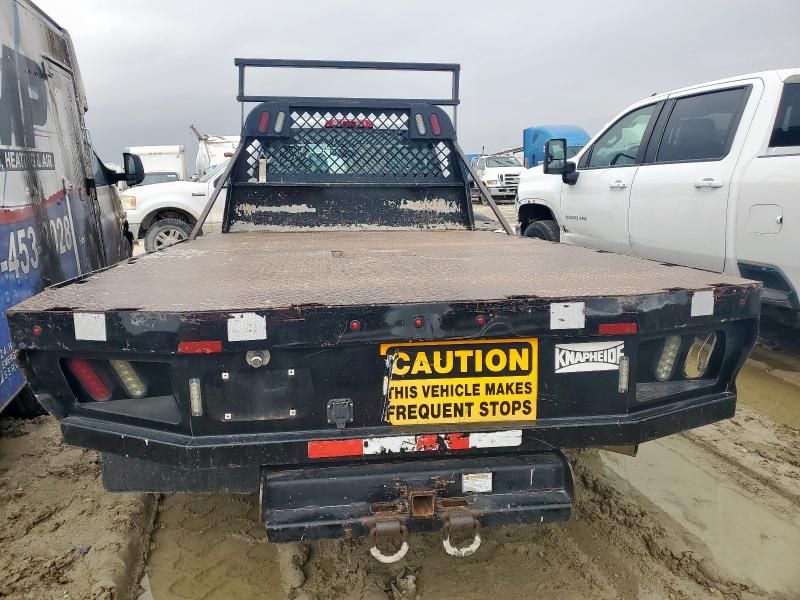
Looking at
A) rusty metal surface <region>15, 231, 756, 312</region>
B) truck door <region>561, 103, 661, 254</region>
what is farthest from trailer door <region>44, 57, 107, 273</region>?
truck door <region>561, 103, 661, 254</region>

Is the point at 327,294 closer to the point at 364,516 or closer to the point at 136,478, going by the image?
the point at 364,516

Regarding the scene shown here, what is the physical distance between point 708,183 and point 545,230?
7.35ft

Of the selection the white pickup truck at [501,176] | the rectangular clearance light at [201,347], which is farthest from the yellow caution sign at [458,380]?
the white pickup truck at [501,176]

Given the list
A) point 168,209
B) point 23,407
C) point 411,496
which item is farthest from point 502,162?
point 411,496

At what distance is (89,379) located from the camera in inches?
73.2

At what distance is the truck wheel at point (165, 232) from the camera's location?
9188 millimetres

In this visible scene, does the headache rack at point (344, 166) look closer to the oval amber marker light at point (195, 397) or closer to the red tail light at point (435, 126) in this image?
the red tail light at point (435, 126)

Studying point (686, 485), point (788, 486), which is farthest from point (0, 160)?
point (788, 486)

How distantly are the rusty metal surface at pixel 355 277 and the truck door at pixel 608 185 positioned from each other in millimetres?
2383

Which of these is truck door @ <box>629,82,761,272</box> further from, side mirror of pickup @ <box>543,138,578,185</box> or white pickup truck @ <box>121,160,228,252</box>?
white pickup truck @ <box>121,160,228,252</box>

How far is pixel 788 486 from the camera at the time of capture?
9.58 feet

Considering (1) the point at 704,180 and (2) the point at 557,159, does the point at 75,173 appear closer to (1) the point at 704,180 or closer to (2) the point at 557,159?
(2) the point at 557,159

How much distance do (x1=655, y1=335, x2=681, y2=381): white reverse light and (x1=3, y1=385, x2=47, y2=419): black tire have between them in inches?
136

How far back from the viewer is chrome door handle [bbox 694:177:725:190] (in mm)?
4254
